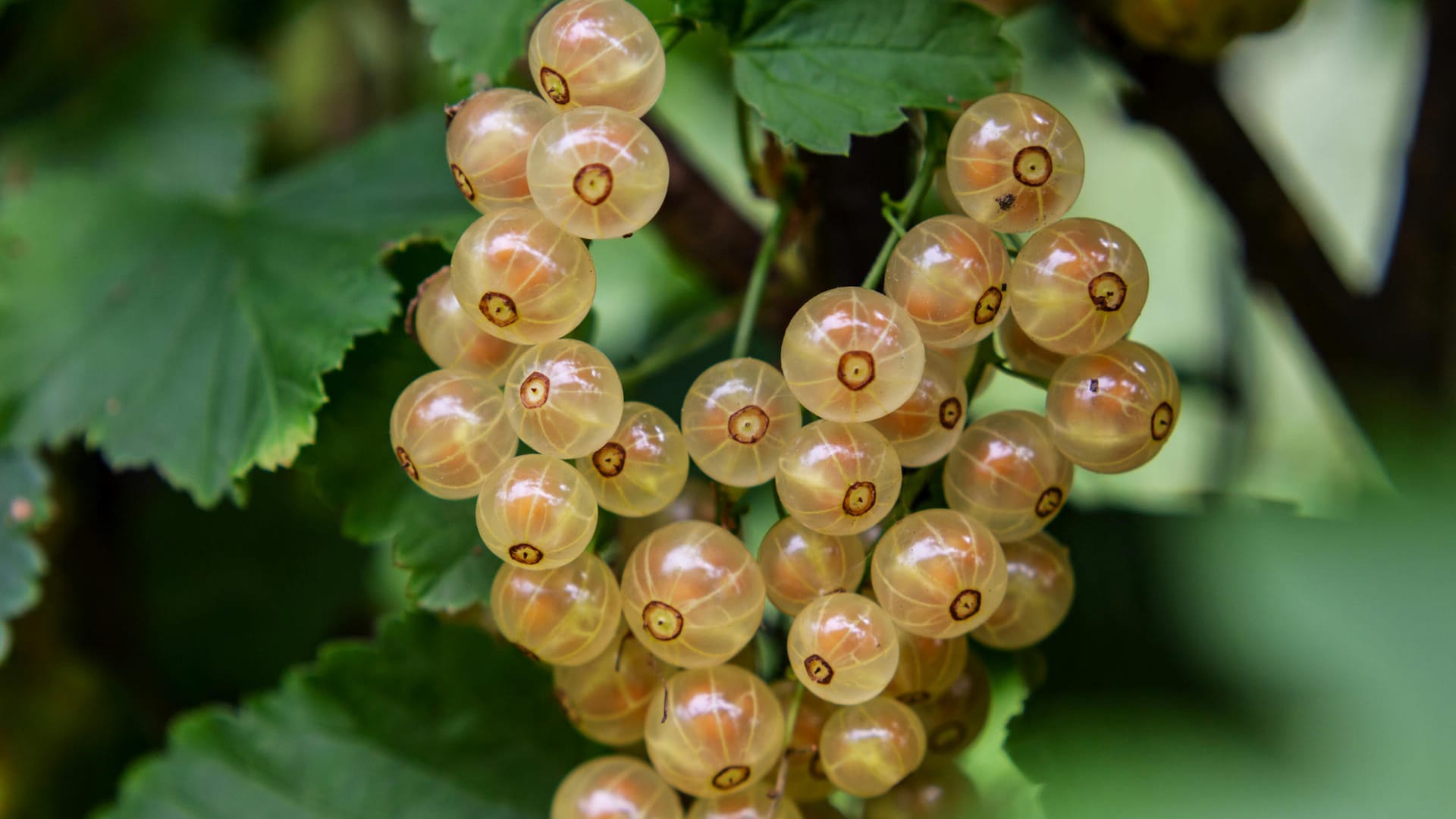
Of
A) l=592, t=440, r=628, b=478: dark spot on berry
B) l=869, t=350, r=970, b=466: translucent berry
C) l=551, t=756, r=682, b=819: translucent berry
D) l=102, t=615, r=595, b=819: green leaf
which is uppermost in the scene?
l=869, t=350, r=970, b=466: translucent berry

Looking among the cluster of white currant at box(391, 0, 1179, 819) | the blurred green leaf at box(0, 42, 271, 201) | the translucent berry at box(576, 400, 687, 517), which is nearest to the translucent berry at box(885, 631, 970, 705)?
the cluster of white currant at box(391, 0, 1179, 819)

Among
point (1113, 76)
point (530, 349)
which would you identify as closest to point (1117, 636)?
point (530, 349)

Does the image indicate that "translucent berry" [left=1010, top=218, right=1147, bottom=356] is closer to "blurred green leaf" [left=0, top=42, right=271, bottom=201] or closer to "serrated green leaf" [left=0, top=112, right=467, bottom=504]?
"serrated green leaf" [left=0, top=112, right=467, bottom=504]

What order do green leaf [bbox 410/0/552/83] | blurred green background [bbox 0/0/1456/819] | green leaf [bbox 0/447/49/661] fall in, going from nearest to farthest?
blurred green background [bbox 0/0/1456/819] → green leaf [bbox 410/0/552/83] → green leaf [bbox 0/447/49/661]

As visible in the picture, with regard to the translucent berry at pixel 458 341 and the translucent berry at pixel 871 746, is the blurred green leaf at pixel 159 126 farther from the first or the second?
the translucent berry at pixel 871 746

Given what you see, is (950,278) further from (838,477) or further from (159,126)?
A: (159,126)

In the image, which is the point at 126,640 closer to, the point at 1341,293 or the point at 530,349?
the point at 530,349
